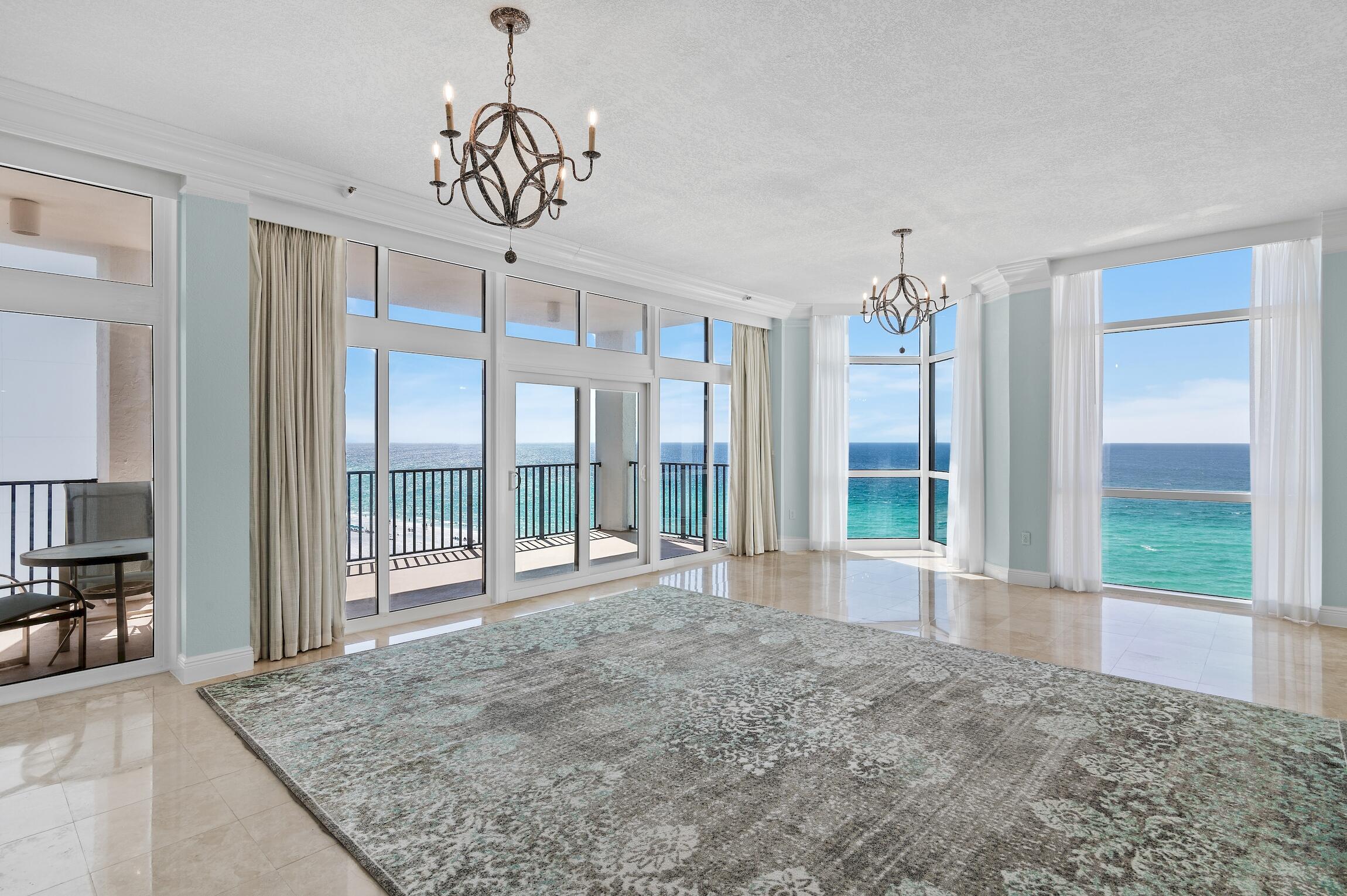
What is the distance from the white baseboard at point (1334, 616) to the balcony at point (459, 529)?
5278mm

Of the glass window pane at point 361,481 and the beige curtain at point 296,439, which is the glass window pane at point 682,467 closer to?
the glass window pane at point 361,481

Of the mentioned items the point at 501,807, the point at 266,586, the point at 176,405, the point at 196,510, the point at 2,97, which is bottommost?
the point at 501,807

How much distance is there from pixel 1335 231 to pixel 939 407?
3.88 m

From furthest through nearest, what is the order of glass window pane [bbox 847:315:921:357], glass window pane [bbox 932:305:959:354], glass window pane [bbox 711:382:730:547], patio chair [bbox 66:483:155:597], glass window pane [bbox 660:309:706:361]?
glass window pane [bbox 847:315:921:357]
glass window pane [bbox 932:305:959:354]
glass window pane [bbox 711:382:730:547]
glass window pane [bbox 660:309:706:361]
patio chair [bbox 66:483:155:597]

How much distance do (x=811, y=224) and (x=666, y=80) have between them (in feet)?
7.53

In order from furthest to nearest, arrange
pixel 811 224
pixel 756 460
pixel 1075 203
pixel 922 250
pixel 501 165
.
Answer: pixel 756 460 → pixel 922 250 → pixel 811 224 → pixel 1075 203 → pixel 501 165

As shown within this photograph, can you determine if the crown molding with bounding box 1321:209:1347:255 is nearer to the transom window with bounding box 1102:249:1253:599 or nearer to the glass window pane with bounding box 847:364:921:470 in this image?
the transom window with bounding box 1102:249:1253:599

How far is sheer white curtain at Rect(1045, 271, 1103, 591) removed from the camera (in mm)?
5875

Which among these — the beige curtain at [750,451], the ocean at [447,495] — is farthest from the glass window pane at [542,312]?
the beige curtain at [750,451]

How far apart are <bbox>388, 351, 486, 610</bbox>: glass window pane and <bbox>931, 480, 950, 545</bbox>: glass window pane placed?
17.9ft

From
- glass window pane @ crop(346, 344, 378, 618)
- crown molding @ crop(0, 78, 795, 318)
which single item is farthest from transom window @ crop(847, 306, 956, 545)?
glass window pane @ crop(346, 344, 378, 618)

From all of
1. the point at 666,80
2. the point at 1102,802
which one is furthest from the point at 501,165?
the point at 1102,802

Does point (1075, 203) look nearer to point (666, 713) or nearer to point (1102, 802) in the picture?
point (1102, 802)

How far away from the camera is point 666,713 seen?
10.6ft
